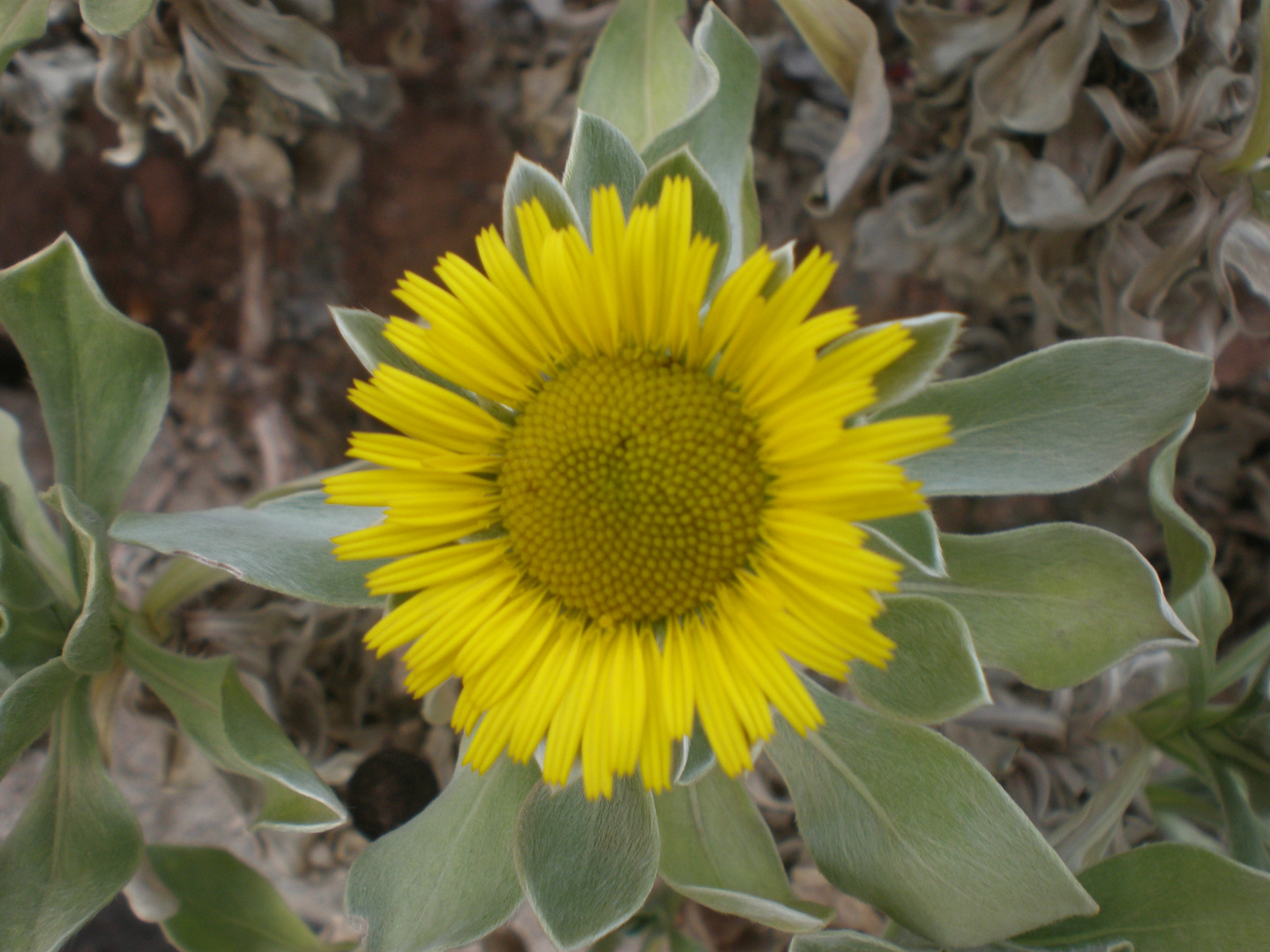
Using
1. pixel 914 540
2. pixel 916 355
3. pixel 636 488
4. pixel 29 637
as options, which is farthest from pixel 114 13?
pixel 914 540

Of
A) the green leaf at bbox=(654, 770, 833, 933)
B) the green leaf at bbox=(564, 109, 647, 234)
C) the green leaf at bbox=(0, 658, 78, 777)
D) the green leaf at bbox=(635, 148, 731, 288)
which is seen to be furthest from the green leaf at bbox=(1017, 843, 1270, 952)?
the green leaf at bbox=(0, 658, 78, 777)

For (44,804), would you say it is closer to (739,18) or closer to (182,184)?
(182,184)

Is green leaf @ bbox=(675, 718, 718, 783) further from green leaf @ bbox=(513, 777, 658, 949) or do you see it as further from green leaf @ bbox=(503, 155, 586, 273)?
green leaf @ bbox=(503, 155, 586, 273)

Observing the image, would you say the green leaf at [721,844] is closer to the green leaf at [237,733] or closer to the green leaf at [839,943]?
the green leaf at [839,943]

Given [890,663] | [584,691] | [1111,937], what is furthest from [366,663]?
[1111,937]

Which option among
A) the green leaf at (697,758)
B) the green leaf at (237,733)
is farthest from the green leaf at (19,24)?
the green leaf at (697,758)

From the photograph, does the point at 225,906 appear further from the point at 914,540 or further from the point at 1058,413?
the point at 1058,413

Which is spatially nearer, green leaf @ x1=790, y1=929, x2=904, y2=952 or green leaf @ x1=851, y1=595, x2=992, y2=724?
green leaf @ x1=851, y1=595, x2=992, y2=724
